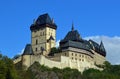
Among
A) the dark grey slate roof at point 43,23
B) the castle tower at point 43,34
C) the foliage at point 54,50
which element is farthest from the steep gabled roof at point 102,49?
the foliage at point 54,50

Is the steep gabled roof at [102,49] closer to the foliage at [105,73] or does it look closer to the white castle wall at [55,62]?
the foliage at [105,73]

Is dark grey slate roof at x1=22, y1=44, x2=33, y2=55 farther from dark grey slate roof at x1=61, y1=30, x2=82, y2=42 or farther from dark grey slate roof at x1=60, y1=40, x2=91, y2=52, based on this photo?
dark grey slate roof at x1=61, y1=30, x2=82, y2=42

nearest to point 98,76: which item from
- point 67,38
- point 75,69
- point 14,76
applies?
point 75,69

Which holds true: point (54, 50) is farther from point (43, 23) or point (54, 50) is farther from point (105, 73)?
point (105, 73)

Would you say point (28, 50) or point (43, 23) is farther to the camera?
point (43, 23)

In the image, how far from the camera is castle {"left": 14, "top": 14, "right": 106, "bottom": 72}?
12269 centimetres

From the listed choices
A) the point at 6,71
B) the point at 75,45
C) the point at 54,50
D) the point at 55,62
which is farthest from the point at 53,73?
the point at 6,71

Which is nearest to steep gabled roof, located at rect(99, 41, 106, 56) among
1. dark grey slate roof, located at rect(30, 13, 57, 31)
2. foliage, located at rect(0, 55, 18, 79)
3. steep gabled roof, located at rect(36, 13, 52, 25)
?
dark grey slate roof, located at rect(30, 13, 57, 31)

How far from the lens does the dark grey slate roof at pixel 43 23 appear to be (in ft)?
451

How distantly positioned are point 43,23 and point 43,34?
2.64 m

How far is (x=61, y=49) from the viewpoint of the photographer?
128625mm

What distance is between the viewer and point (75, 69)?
124062mm

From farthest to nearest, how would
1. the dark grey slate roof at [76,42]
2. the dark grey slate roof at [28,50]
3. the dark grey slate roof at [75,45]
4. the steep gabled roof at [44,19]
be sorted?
the steep gabled roof at [44,19] < the dark grey slate roof at [76,42] < the dark grey slate roof at [75,45] < the dark grey slate roof at [28,50]

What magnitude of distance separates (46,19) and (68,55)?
14.7 meters
